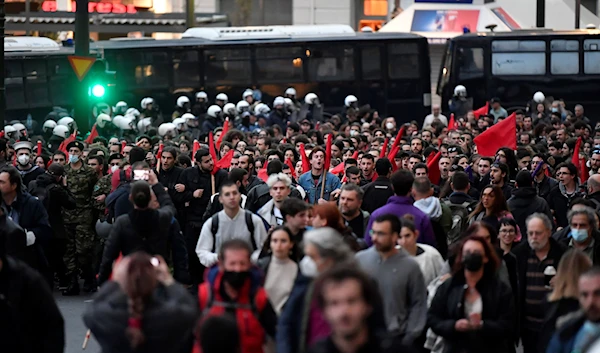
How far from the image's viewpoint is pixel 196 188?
14547 mm

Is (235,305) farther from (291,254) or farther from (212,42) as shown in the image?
(212,42)

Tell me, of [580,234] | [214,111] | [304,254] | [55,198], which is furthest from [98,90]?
[304,254]

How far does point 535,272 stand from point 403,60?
26364 mm

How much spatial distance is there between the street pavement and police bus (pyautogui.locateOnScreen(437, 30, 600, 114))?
69.4 feet

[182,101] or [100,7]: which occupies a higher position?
[100,7]

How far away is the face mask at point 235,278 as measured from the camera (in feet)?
22.9

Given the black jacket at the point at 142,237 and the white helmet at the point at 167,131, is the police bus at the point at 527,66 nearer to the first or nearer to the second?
the white helmet at the point at 167,131

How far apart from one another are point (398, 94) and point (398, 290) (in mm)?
27357

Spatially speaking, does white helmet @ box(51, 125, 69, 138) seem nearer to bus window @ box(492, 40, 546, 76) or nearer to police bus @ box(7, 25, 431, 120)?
police bus @ box(7, 25, 431, 120)

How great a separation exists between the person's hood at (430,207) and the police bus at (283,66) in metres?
23.2

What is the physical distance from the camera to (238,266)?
702 centimetres

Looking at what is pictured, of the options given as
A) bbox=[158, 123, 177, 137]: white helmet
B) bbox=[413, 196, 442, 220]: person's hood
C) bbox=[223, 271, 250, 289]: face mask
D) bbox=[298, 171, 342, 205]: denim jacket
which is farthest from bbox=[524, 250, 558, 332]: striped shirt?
bbox=[158, 123, 177, 137]: white helmet

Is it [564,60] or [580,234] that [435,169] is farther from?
[564,60]

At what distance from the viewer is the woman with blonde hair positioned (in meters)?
7.77
